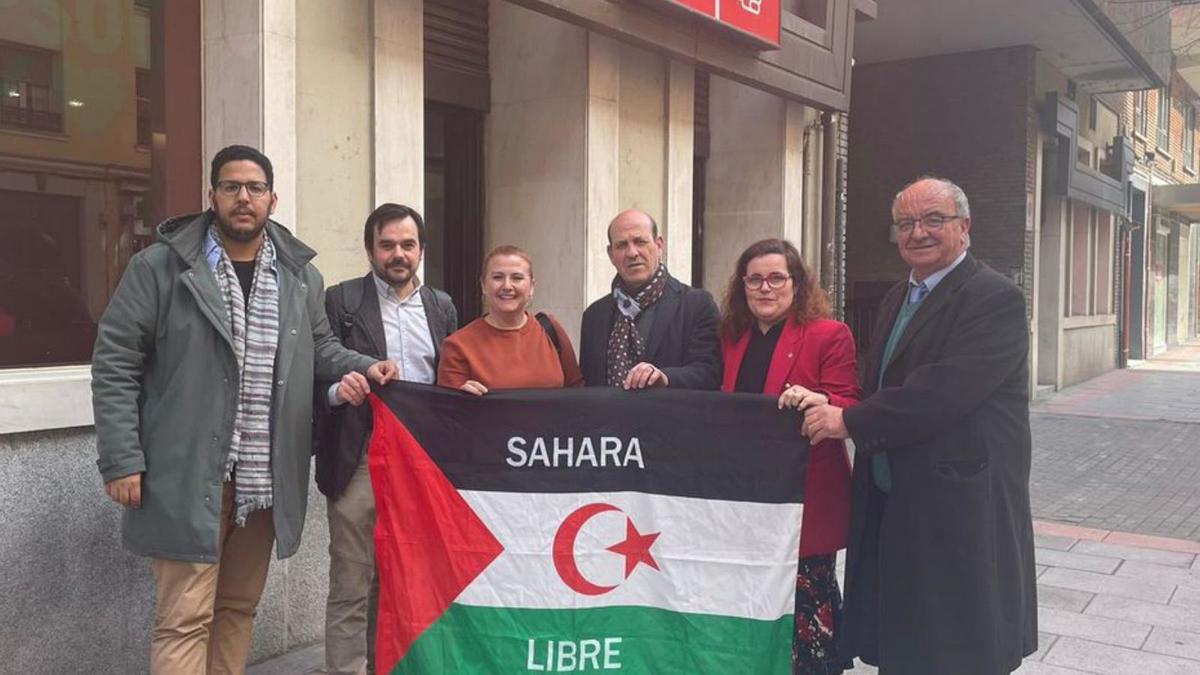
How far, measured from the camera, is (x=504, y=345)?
3.77m

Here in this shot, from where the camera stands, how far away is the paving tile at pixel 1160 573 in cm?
612

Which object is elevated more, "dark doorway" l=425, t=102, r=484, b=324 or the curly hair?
Answer: "dark doorway" l=425, t=102, r=484, b=324

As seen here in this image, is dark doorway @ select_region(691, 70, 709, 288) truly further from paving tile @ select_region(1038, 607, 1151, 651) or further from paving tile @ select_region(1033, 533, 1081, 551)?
paving tile @ select_region(1038, 607, 1151, 651)

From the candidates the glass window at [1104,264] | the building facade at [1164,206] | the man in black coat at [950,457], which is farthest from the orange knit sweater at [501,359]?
the building facade at [1164,206]

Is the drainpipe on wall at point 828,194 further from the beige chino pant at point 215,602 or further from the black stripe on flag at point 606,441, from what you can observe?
the beige chino pant at point 215,602

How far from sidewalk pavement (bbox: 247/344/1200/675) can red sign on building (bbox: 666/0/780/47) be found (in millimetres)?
4528

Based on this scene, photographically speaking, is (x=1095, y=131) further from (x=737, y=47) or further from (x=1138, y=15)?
(x=737, y=47)

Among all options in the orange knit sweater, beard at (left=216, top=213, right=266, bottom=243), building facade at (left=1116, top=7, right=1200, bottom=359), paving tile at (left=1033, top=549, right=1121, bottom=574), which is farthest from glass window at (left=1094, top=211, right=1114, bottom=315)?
beard at (left=216, top=213, right=266, bottom=243)

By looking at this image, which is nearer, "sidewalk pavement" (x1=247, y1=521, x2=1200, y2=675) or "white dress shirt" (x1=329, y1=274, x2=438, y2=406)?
"white dress shirt" (x1=329, y1=274, x2=438, y2=406)

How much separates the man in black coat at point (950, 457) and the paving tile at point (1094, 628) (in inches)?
86.1

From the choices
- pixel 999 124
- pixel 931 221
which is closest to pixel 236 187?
pixel 931 221

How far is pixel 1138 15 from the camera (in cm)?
1589

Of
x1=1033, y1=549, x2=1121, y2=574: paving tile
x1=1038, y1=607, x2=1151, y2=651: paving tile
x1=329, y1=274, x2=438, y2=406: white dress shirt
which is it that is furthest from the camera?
x1=1033, y1=549, x2=1121, y2=574: paving tile

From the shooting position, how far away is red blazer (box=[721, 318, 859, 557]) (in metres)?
3.44
